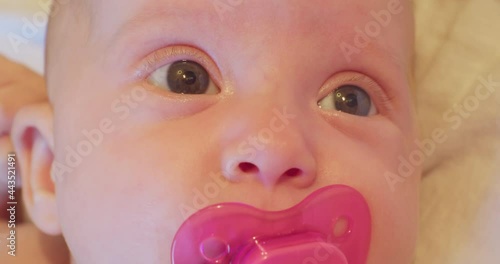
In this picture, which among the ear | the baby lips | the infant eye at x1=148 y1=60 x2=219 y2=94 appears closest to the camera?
the baby lips

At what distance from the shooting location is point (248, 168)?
771mm

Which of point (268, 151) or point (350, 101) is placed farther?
point (350, 101)

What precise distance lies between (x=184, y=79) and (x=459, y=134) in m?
0.50

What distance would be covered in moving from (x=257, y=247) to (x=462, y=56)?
0.56 metres

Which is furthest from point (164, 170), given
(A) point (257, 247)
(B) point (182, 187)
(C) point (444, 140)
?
(C) point (444, 140)

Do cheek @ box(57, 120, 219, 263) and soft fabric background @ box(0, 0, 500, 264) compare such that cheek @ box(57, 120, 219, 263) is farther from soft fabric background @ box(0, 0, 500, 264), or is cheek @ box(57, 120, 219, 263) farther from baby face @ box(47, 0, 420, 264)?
soft fabric background @ box(0, 0, 500, 264)

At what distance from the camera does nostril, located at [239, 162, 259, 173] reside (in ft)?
2.51

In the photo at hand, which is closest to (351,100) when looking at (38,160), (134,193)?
(134,193)

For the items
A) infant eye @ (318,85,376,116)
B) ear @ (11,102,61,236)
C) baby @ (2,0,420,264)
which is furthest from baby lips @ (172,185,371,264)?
ear @ (11,102,61,236)

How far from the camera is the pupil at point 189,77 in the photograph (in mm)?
856

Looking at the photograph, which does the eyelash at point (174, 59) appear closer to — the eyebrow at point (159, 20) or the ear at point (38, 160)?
the eyebrow at point (159, 20)

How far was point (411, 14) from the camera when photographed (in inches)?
40.3

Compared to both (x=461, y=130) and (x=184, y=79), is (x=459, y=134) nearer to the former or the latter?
(x=461, y=130)

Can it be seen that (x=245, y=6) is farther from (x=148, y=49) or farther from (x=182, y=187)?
(x=182, y=187)
